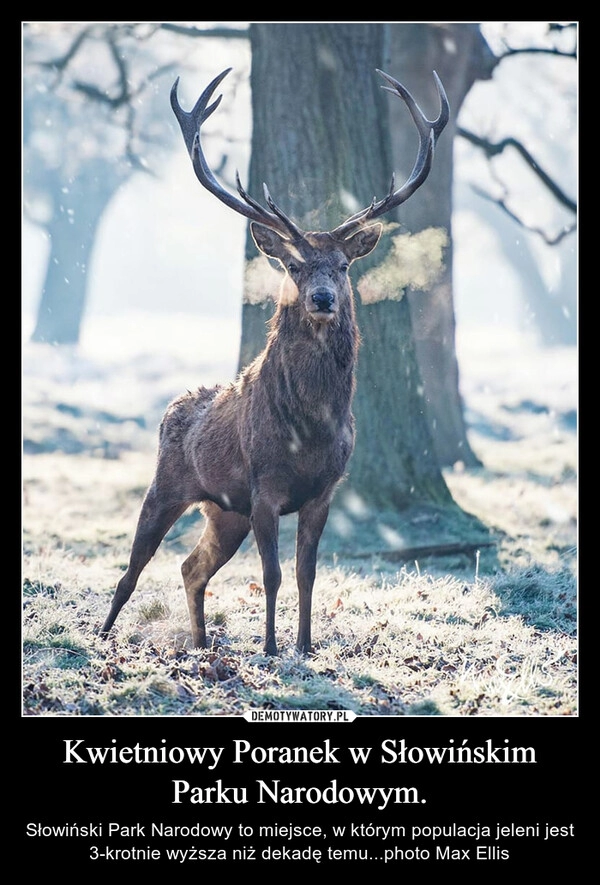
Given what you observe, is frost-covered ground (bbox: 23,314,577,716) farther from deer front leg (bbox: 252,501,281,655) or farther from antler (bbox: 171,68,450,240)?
antler (bbox: 171,68,450,240)

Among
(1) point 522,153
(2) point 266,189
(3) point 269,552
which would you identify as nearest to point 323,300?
(2) point 266,189

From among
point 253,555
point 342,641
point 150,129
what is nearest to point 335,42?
point 253,555

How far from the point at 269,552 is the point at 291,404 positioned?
97cm

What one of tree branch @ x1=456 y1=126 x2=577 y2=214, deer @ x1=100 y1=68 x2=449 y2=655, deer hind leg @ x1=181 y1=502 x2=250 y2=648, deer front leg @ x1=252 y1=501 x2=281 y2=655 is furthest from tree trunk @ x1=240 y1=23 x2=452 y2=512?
tree branch @ x1=456 y1=126 x2=577 y2=214

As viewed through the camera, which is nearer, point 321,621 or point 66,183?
point 321,621

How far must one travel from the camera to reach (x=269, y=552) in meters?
6.43

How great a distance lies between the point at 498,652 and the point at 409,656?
646 millimetres

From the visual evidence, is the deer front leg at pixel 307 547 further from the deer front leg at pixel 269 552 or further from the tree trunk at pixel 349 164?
the tree trunk at pixel 349 164

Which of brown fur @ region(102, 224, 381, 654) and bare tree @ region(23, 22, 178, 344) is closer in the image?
brown fur @ region(102, 224, 381, 654)

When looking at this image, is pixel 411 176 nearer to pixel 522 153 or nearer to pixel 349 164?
pixel 349 164

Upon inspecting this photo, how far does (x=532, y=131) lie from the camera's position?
2697 cm

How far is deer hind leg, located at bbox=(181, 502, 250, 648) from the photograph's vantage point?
7.08 metres

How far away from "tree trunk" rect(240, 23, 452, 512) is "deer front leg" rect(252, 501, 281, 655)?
10.2 ft
